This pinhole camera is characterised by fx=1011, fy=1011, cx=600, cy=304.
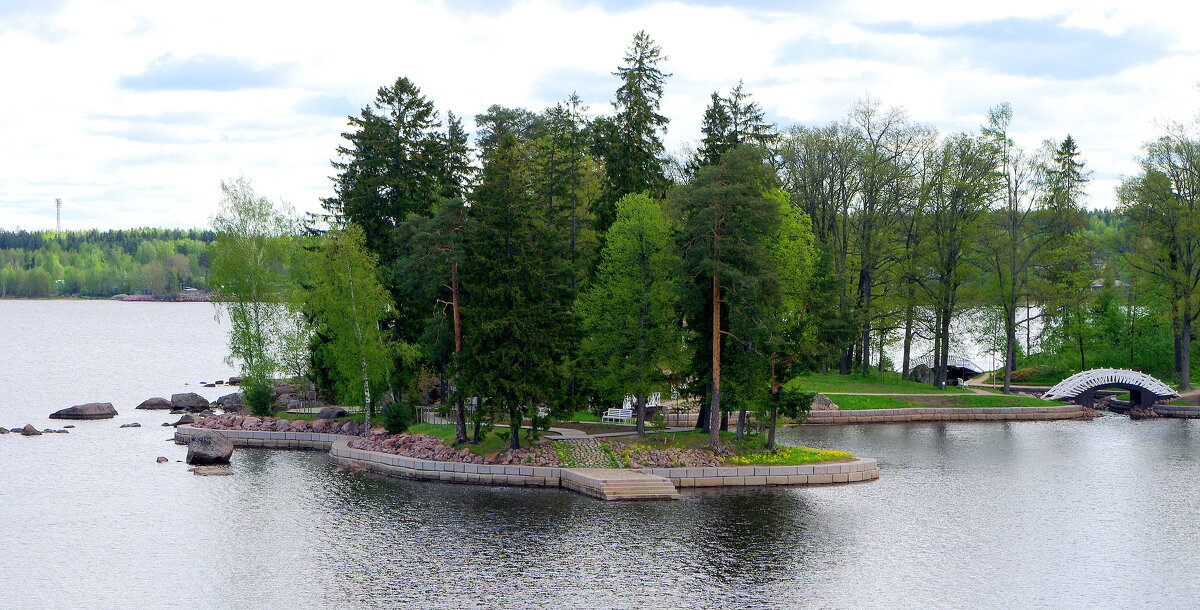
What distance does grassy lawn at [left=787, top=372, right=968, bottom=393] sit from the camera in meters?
71.2

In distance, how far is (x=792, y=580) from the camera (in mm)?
30297

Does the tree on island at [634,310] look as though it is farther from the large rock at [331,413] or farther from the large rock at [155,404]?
the large rock at [155,404]

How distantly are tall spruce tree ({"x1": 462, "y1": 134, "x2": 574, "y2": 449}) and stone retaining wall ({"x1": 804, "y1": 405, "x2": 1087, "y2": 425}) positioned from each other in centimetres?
2578

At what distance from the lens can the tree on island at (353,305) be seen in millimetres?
53750

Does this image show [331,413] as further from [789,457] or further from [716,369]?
[789,457]

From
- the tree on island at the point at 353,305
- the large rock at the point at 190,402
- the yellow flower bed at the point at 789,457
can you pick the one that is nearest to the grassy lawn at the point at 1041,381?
the yellow flower bed at the point at 789,457

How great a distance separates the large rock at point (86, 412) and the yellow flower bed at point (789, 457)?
157ft

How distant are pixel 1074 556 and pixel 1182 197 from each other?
178ft

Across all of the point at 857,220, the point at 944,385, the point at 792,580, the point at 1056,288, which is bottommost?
the point at 792,580

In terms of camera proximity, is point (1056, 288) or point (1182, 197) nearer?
point (1056, 288)

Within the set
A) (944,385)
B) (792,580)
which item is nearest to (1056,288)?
(944,385)

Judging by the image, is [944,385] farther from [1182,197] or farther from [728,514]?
[728,514]

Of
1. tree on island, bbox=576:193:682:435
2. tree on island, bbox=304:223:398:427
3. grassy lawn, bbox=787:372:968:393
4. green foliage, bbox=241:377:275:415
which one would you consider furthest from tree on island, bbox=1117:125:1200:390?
green foliage, bbox=241:377:275:415

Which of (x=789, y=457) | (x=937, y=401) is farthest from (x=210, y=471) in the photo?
(x=937, y=401)
